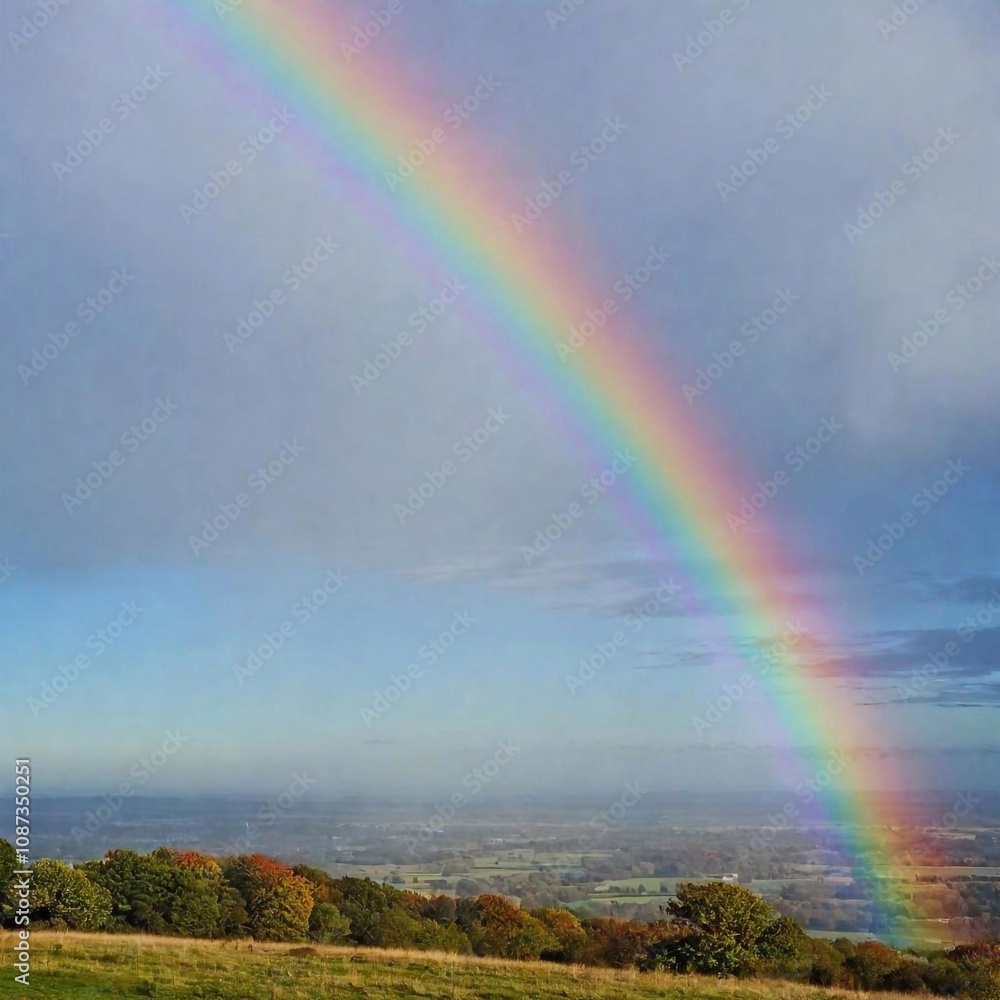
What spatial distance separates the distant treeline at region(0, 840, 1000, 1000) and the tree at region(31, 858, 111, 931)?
0.04m

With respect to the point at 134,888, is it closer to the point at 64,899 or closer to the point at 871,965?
the point at 64,899

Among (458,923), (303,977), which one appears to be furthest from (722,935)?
(458,923)

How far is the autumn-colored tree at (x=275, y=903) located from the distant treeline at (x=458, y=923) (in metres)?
0.05

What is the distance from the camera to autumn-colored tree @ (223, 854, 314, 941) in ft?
122

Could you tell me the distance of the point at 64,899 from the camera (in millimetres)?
32375

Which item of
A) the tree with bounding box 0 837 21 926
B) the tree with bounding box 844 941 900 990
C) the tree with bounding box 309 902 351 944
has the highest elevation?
the tree with bounding box 0 837 21 926

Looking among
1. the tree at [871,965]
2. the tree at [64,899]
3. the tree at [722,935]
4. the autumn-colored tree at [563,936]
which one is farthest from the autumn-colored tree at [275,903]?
the tree at [871,965]

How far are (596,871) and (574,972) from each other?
47.8 metres

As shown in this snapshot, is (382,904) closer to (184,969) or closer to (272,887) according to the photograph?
(272,887)

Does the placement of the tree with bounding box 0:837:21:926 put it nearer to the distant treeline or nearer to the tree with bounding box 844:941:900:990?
the distant treeline

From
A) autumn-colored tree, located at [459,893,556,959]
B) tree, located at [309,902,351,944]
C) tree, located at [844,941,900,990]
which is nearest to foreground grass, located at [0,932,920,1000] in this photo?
tree, located at [844,941,900,990]

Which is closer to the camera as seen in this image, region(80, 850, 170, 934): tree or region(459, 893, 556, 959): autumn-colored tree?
region(80, 850, 170, 934): tree

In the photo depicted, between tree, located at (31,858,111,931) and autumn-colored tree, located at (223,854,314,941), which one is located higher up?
tree, located at (31,858,111,931)

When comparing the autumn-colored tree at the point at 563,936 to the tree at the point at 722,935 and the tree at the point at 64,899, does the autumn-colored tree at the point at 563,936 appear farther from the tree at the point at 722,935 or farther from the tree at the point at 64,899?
the tree at the point at 64,899
